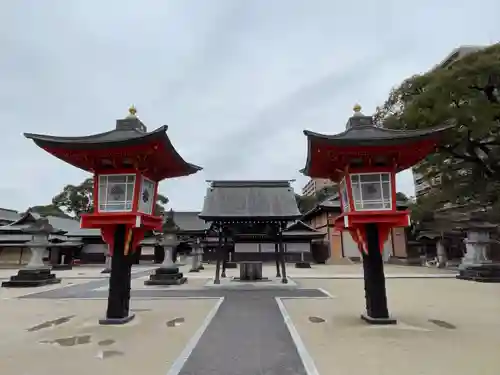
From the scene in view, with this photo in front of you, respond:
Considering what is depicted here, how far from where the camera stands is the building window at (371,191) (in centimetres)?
862

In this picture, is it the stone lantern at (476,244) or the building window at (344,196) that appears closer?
the building window at (344,196)

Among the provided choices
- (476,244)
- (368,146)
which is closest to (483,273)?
(476,244)

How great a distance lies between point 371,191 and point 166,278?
1325 cm

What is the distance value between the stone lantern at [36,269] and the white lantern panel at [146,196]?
42.7ft

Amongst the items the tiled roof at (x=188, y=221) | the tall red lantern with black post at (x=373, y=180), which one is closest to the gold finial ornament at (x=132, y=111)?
the tall red lantern with black post at (x=373, y=180)

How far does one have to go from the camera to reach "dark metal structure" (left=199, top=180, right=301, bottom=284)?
1767cm

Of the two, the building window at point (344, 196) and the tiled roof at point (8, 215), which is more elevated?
the tiled roof at point (8, 215)

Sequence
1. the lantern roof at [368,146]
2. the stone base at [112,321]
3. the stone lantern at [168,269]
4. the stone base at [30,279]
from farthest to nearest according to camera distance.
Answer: the stone base at [30,279] < the stone lantern at [168,269] < the stone base at [112,321] < the lantern roof at [368,146]

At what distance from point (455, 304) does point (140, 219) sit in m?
10.5

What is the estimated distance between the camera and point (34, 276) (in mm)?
18969

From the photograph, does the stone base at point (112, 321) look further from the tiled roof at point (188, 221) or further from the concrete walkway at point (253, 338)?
the tiled roof at point (188, 221)

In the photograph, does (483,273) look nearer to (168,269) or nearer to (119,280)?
(168,269)

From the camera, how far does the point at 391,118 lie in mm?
23422

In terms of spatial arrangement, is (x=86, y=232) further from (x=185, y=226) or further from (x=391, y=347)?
(x=391, y=347)
